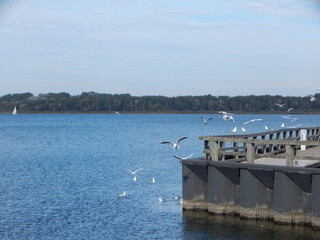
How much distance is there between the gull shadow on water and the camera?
810 inches

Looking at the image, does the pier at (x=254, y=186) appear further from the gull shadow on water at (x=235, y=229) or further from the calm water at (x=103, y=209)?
the calm water at (x=103, y=209)

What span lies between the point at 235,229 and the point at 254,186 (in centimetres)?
171

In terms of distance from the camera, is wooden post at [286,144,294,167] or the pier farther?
wooden post at [286,144,294,167]

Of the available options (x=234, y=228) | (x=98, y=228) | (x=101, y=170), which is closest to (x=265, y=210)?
(x=234, y=228)

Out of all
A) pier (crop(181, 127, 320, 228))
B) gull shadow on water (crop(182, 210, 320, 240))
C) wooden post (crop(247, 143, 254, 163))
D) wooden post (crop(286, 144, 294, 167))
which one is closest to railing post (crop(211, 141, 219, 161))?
pier (crop(181, 127, 320, 228))

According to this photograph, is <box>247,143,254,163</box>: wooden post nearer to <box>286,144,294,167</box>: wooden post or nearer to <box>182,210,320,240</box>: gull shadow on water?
<box>286,144,294,167</box>: wooden post

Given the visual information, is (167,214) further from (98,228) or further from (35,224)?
(35,224)

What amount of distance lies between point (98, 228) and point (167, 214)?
10.8 feet

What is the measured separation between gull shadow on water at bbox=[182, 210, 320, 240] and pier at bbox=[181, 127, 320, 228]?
0.78 ft

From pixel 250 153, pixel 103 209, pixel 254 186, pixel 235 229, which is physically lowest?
pixel 103 209

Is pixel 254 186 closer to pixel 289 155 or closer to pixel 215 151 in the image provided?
pixel 289 155

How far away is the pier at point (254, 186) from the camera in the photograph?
68.0 ft

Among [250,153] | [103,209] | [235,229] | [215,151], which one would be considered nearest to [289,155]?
[250,153]

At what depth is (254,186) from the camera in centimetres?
2192
